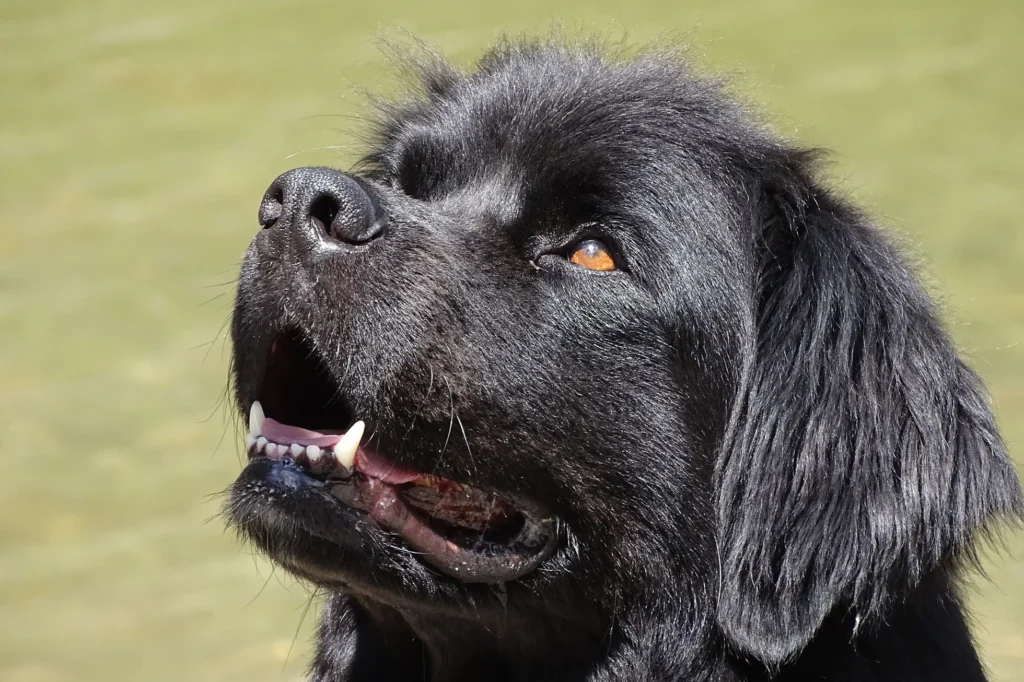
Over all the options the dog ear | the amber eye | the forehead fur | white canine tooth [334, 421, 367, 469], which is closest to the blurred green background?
the forehead fur

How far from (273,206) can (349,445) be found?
2.00 ft

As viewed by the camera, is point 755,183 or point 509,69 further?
point 509,69

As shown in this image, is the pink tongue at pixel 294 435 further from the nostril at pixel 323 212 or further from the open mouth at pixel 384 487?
the nostril at pixel 323 212

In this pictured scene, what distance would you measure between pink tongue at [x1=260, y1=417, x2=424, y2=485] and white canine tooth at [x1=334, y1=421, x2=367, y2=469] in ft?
0.09

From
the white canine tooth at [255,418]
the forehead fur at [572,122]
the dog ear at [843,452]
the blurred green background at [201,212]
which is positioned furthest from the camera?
the blurred green background at [201,212]

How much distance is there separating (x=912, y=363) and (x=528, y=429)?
38.1 inches

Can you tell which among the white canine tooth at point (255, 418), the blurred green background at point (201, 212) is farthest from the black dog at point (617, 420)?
the blurred green background at point (201, 212)

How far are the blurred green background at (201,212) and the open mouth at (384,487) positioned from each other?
649 mm

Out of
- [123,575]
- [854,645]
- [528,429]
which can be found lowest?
[123,575]

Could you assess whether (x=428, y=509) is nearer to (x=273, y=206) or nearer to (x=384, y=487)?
(x=384, y=487)

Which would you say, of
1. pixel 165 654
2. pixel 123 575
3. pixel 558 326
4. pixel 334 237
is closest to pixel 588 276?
pixel 558 326

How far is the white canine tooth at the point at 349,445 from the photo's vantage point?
327cm

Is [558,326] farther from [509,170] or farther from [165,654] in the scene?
[165,654]

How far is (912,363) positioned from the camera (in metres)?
3.40
